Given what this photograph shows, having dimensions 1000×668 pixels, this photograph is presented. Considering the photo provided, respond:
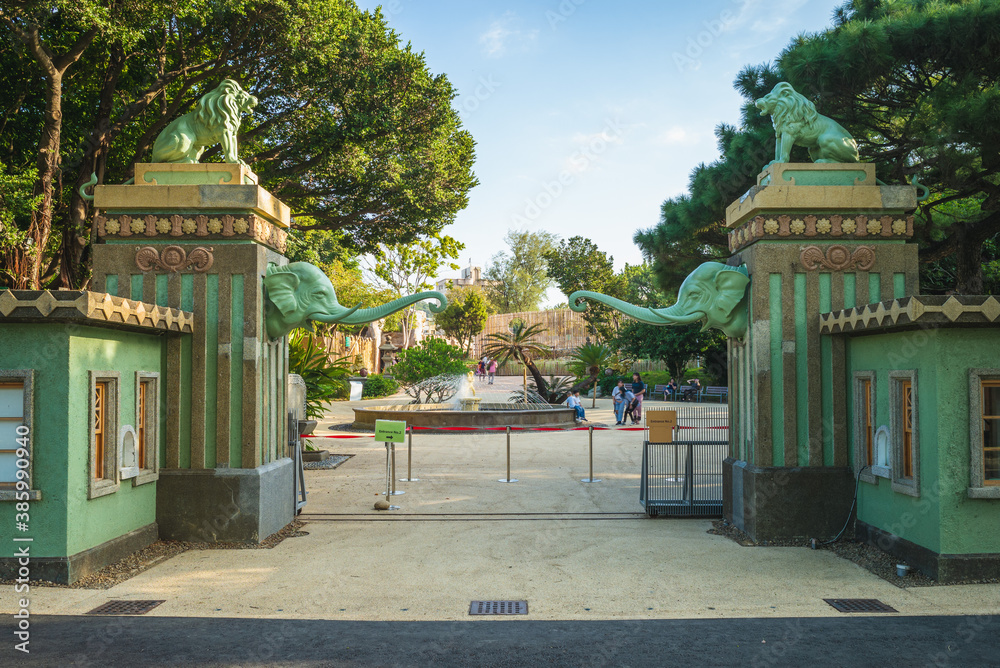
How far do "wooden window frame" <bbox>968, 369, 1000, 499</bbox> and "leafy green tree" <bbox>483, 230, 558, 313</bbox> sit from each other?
64.5 metres

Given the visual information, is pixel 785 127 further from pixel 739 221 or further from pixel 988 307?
pixel 988 307

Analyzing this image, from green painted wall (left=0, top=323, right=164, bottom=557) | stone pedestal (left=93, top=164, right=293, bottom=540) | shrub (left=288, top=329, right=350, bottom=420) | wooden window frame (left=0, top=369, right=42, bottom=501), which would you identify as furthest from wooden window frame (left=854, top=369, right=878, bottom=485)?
shrub (left=288, top=329, right=350, bottom=420)

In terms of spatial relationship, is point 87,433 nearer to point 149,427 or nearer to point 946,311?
point 149,427

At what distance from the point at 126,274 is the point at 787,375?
7.54 metres

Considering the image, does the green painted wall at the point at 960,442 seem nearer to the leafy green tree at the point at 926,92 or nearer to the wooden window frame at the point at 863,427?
the wooden window frame at the point at 863,427

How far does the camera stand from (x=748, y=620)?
5496 mm

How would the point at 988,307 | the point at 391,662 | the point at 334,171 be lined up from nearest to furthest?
1. the point at 391,662
2. the point at 988,307
3. the point at 334,171

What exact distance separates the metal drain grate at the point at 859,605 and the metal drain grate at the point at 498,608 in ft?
8.37

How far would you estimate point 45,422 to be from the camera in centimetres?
636

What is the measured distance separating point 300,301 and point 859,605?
6418 mm

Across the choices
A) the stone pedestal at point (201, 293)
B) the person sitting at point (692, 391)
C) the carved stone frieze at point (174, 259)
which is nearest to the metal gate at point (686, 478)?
the stone pedestal at point (201, 293)

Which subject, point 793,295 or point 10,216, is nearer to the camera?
point 793,295

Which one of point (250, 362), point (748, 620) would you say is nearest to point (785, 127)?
point (748, 620)

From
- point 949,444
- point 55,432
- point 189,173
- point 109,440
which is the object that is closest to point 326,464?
point 109,440
